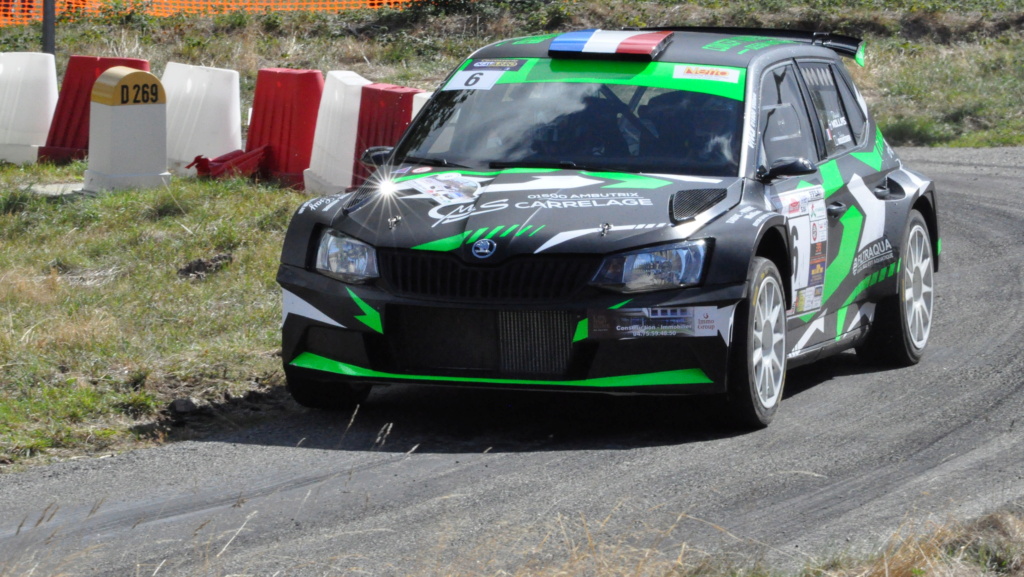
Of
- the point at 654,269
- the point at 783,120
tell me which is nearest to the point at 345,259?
the point at 654,269

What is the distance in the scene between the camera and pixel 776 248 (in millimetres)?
6293

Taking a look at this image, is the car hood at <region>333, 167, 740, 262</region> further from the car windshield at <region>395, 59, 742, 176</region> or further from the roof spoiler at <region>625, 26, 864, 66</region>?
the roof spoiler at <region>625, 26, 864, 66</region>

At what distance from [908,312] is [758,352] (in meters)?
1.96

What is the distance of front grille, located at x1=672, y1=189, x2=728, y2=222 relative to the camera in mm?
5762

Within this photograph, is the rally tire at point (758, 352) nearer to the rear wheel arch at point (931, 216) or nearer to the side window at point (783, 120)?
the side window at point (783, 120)

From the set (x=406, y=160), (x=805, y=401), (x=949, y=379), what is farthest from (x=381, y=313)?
(x=949, y=379)

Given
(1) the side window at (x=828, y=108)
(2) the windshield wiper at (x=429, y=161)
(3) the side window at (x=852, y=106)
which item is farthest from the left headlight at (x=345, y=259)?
(3) the side window at (x=852, y=106)

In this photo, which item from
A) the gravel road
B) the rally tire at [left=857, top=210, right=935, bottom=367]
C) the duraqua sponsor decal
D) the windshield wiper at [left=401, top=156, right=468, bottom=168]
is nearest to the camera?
the gravel road

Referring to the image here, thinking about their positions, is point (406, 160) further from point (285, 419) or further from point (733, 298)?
point (733, 298)

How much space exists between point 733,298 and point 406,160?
1920mm

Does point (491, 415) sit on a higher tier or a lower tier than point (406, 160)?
lower

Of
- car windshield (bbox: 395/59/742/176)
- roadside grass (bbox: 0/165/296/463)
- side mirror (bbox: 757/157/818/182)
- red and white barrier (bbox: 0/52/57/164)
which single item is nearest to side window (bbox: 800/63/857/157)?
car windshield (bbox: 395/59/742/176)

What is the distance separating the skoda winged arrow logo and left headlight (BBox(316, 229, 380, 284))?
427 millimetres

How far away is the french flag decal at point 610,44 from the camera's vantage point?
270 inches
